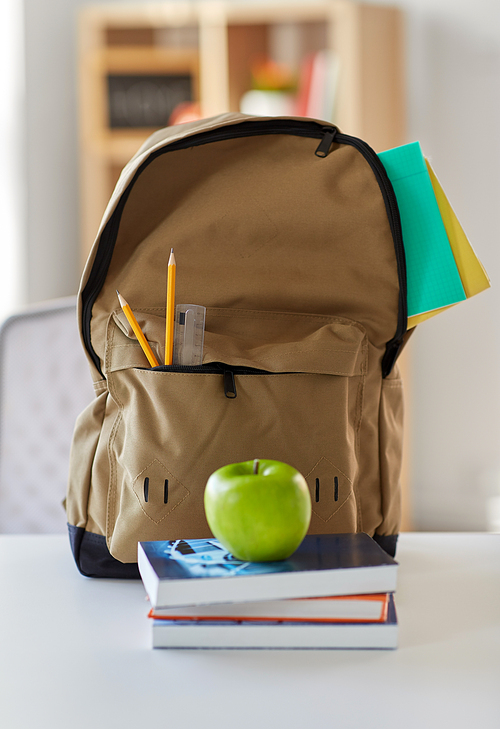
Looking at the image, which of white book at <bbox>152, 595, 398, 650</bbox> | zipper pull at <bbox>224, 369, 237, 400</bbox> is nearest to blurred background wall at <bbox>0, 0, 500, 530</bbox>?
zipper pull at <bbox>224, 369, 237, 400</bbox>

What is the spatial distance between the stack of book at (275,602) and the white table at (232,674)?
0.01 meters

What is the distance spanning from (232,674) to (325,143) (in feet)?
1.69

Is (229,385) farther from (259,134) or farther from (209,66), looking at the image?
(209,66)

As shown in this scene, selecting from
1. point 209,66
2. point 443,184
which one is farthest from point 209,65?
point 443,184

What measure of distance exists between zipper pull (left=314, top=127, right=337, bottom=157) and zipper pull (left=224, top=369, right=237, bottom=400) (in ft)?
0.85

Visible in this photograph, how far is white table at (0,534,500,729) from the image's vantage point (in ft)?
1.34

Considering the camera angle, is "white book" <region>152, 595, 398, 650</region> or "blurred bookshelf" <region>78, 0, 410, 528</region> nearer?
"white book" <region>152, 595, 398, 650</region>

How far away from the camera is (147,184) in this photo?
0.71 meters

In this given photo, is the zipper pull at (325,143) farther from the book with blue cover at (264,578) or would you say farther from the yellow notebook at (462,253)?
the book with blue cover at (264,578)

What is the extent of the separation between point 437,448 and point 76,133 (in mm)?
1745

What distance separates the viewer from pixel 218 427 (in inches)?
24.4

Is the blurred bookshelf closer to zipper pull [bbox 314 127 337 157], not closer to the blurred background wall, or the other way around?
the blurred background wall

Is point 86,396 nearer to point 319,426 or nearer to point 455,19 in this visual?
point 319,426

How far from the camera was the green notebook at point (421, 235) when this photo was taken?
2.21 ft
